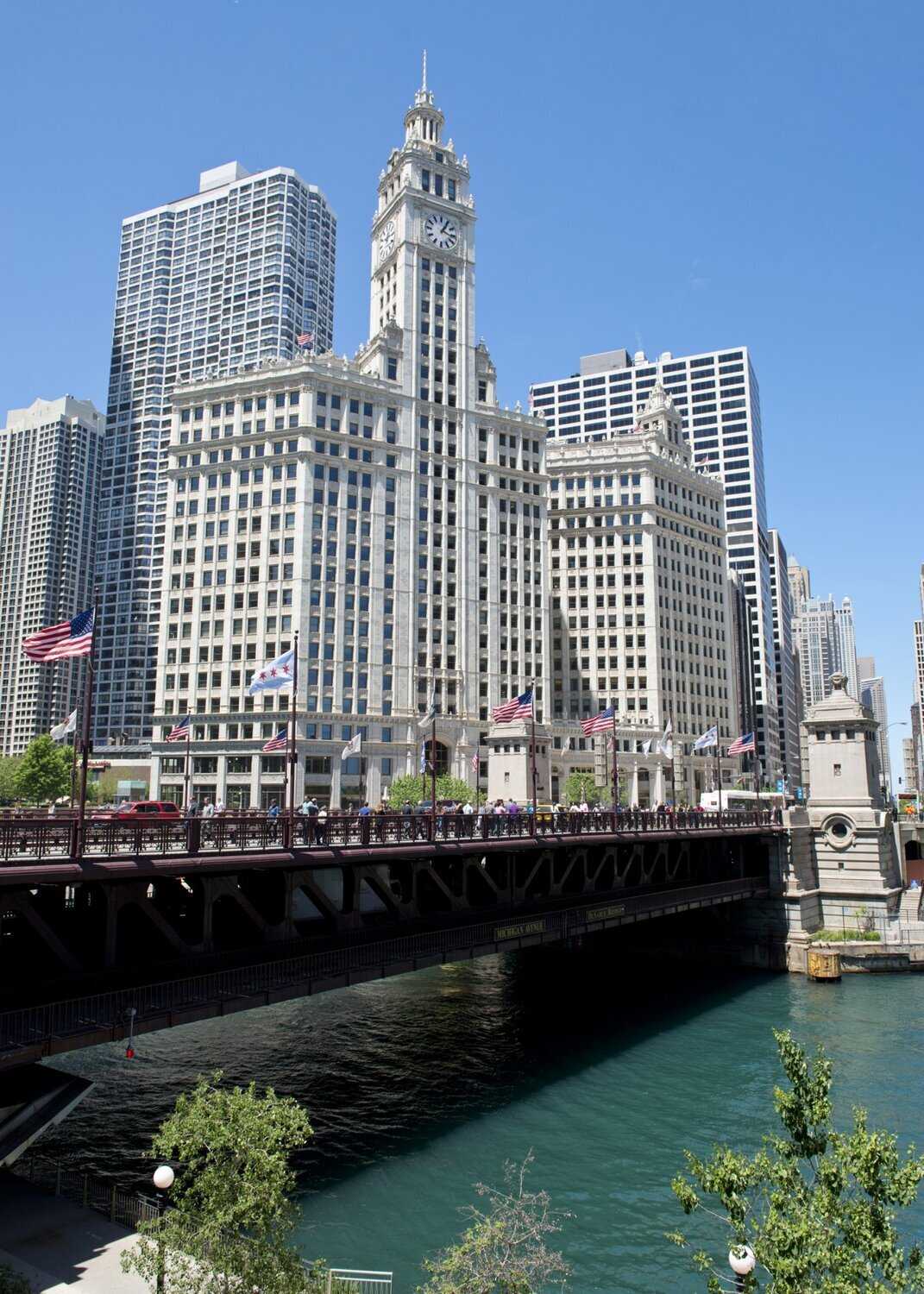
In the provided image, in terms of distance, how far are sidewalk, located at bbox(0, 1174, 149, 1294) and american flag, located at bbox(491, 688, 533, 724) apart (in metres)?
26.6

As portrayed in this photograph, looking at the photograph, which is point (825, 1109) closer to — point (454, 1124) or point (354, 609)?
point (454, 1124)

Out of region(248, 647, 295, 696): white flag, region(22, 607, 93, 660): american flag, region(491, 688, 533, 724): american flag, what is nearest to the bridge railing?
region(22, 607, 93, 660): american flag

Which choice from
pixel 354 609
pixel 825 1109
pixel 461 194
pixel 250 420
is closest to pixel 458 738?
pixel 354 609

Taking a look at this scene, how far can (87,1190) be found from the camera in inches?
949

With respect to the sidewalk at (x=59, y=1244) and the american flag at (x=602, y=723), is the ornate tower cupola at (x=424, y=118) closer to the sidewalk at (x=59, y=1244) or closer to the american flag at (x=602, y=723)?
the american flag at (x=602, y=723)

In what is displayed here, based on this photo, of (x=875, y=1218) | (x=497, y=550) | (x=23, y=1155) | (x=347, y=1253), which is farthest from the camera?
(x=497, y=550)

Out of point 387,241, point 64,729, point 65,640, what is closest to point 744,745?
point 64,729

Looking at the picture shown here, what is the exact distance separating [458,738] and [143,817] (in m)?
86.7

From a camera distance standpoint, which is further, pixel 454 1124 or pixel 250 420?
pixel 250 420

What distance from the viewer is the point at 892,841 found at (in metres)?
74.4

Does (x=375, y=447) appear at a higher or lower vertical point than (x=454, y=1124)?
higher

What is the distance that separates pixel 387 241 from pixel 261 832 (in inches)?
4482

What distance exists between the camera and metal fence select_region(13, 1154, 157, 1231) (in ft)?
76.5

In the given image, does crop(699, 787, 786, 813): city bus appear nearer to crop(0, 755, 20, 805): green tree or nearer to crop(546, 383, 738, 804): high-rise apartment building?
crop(546, 383, 738, 804): high-rise apartment building
